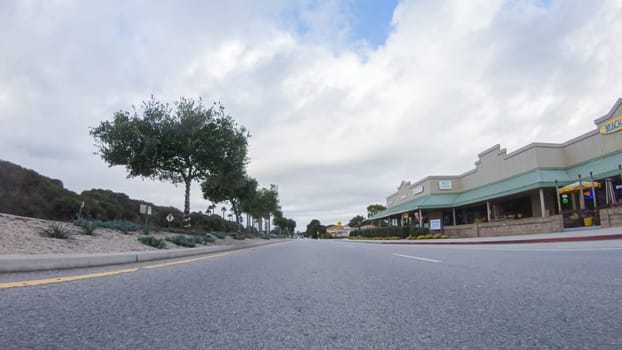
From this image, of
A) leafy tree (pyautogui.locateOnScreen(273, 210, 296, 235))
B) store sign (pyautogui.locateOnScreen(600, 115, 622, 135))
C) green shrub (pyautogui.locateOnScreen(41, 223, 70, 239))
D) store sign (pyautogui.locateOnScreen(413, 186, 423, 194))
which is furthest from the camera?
leafy tree (pyautogui.locateOnScreen(273, 210, 296, 235))

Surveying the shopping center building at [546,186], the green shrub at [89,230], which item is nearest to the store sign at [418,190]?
the shopping center building at [546,186]

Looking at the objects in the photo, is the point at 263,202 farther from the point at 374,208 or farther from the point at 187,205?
the point at 374,208

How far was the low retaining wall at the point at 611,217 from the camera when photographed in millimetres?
18031

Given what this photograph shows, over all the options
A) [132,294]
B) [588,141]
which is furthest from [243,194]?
[132,294]

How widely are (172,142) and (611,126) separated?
97.7 feet

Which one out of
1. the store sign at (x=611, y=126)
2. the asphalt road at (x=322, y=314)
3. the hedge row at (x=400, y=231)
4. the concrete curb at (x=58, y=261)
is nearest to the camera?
the asphalt road at (x=322, y=314)

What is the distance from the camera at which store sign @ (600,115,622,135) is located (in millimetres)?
23689

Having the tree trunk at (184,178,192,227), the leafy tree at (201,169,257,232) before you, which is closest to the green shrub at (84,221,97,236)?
the tree trunk at (184,178,192,227)

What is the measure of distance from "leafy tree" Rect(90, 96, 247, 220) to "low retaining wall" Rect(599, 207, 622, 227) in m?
21.5

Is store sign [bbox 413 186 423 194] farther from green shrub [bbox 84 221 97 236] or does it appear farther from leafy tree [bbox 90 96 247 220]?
green shrub [bbox 84 221 97 236]

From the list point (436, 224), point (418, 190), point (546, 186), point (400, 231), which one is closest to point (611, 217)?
point (546, 186)

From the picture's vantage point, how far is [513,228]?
2488 cm

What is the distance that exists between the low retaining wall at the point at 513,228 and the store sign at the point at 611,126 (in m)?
8.73

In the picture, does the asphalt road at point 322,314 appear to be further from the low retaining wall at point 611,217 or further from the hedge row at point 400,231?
the hedge row at point 400,231
